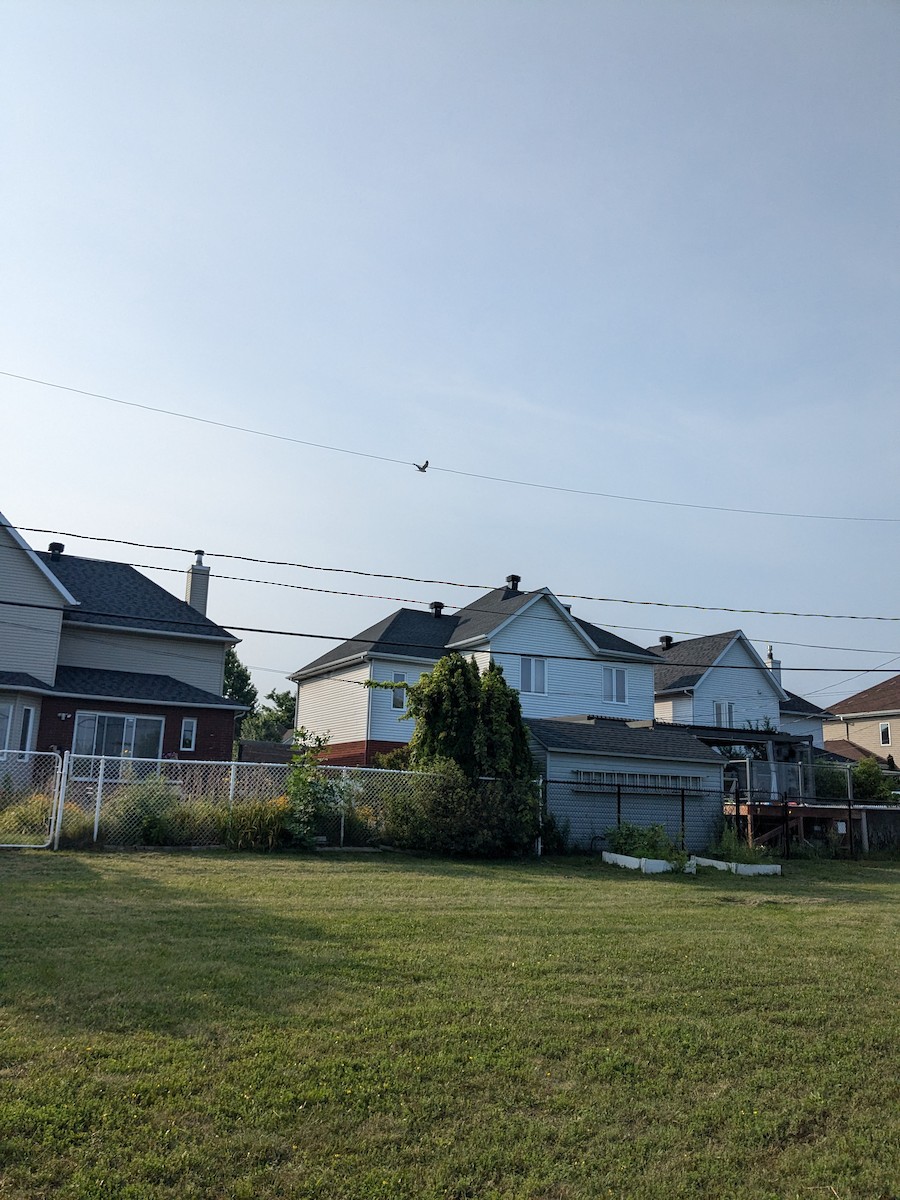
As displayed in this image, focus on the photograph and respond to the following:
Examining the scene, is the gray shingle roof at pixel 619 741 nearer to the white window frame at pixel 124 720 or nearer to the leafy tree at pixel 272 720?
the white window frame at pixel 124 720

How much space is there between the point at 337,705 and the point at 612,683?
10.3m

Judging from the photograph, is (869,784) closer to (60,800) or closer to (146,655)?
(146,655)

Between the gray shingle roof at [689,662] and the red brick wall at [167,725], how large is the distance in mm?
19343

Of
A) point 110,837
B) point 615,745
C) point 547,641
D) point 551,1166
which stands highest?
point 547,641

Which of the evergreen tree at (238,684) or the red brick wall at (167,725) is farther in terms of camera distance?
the evergreen tree at (238,684)

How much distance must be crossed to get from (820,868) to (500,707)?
7.56 metres

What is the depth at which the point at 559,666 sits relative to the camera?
1396 inches

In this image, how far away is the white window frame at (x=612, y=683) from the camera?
36.4 metres

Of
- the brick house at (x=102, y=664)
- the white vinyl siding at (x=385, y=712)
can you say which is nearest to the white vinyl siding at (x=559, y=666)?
the white vinyl siding at (x=385, y=712)

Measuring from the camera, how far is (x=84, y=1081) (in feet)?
16.9

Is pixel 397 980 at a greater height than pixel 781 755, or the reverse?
pixel 781 755

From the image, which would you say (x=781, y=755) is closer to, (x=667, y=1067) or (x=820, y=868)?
(x=820, y=868)

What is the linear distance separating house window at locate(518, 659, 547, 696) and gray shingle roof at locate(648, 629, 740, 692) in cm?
709

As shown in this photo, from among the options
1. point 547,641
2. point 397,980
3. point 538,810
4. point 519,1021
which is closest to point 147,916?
point 397,980
